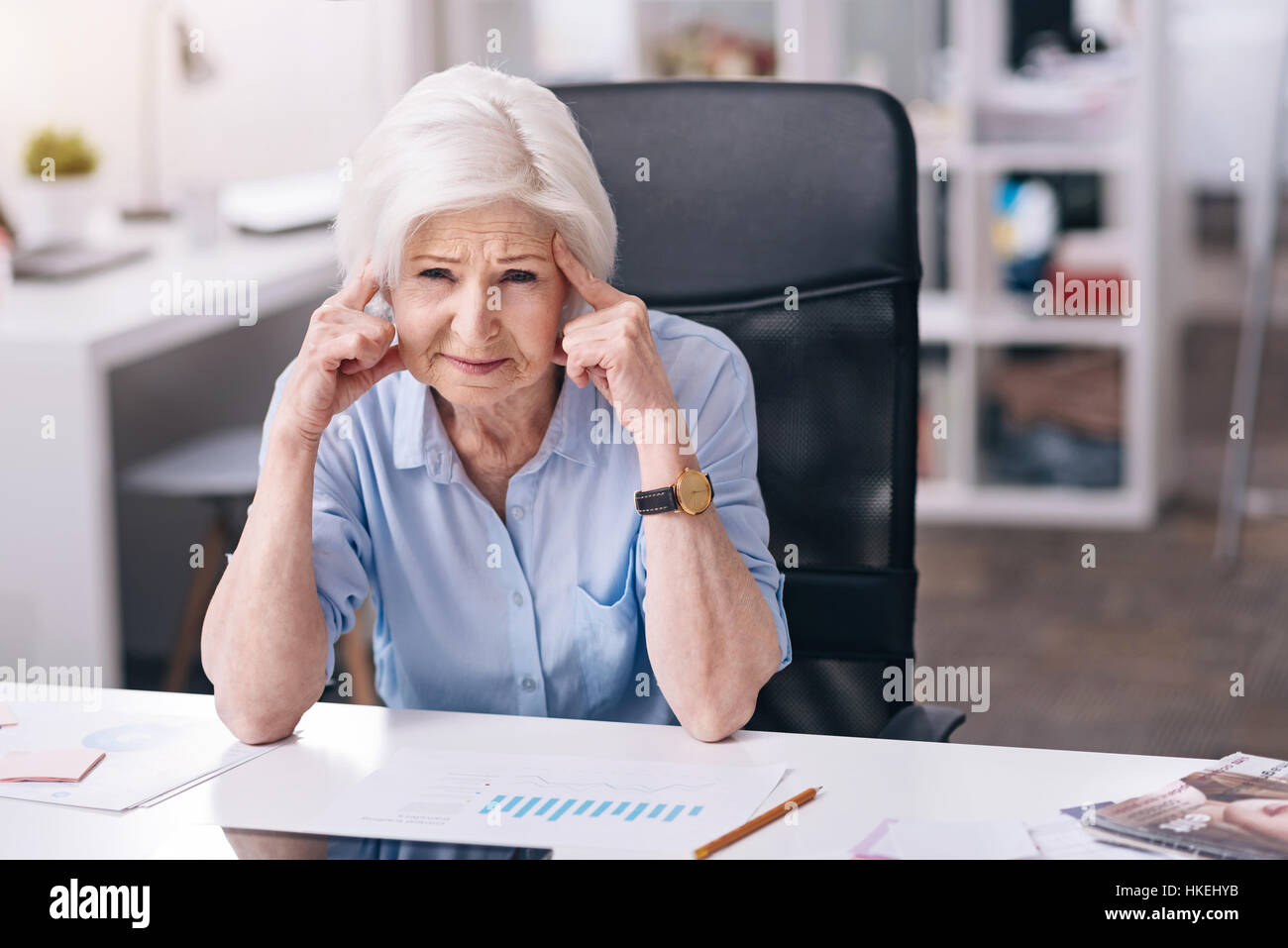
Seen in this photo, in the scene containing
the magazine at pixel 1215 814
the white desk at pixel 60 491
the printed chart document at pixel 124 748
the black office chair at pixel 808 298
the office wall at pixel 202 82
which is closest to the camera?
the magazine at pixel 1215 814

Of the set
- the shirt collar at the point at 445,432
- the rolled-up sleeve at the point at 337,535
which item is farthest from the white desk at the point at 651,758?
the shirt collar at the point at 445,432

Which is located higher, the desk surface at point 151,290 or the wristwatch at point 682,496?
the desk surface at point 151,290

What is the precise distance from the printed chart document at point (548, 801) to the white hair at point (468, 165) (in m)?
0.47

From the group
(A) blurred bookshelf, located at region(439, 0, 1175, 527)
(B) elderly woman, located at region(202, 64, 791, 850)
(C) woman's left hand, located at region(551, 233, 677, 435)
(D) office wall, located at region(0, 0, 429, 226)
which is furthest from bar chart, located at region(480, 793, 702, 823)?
(A) blurred bookshelf, located at region(439, 0, 1175, 527)

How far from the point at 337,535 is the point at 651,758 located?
41cm

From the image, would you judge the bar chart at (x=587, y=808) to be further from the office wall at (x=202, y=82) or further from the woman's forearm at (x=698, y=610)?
the office wall at (x=202, y=82)

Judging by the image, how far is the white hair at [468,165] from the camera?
138 centimetres

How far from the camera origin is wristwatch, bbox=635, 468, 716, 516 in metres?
1.37

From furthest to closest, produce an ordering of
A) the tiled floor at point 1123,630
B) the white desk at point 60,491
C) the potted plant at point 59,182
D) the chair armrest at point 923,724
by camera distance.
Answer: the potted plant at point 59,182, the tiled floor at point 1123,630, the white desk at point 60,491, the chair armrest at point 923,724

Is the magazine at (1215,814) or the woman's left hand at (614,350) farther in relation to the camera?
the woman's left hand at (614,350)

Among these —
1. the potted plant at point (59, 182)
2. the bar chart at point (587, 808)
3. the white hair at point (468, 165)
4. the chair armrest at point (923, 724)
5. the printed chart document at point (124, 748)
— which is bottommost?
the chair armrest at point (923, 724)

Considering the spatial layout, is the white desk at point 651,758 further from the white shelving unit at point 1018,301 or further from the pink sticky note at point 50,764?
the white shelving unit at point 1018,301

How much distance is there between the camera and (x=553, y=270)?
1.44 m

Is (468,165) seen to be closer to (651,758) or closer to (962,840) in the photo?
(651,758)
